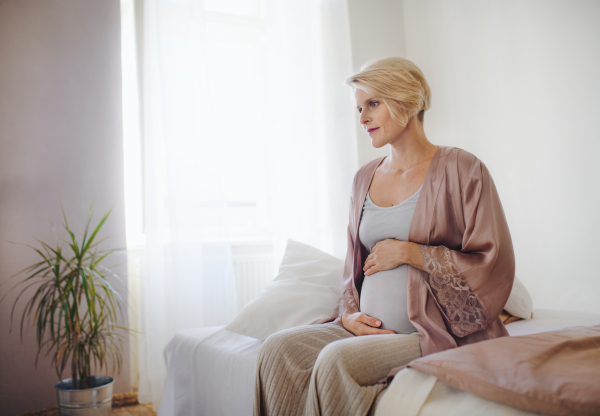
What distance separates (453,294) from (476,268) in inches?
3.5

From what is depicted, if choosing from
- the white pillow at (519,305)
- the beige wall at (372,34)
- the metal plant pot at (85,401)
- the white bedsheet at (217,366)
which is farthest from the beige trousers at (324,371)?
the beige wall at (372,34)

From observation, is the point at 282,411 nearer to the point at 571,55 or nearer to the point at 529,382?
the point at 529,382

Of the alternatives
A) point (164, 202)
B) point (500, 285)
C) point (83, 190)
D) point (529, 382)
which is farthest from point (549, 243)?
point (83, 190)

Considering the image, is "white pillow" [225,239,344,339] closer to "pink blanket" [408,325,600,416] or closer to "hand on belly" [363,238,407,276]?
"hand on belly" [363,238,407,276]

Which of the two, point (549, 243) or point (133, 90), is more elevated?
point (133, 90)

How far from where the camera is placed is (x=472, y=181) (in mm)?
1201

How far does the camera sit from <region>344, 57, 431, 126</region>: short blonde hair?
135cm

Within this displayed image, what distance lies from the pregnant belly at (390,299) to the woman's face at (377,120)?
400mm

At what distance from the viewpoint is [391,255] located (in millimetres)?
1248

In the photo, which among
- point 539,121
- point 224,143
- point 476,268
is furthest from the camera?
point 224,143

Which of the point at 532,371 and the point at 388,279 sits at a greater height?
the point at 388,279

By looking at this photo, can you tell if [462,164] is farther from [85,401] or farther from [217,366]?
[85,401]

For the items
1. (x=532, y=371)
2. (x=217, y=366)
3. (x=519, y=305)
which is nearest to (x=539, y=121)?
(x=519, y=305)

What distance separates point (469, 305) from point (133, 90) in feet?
7.82
